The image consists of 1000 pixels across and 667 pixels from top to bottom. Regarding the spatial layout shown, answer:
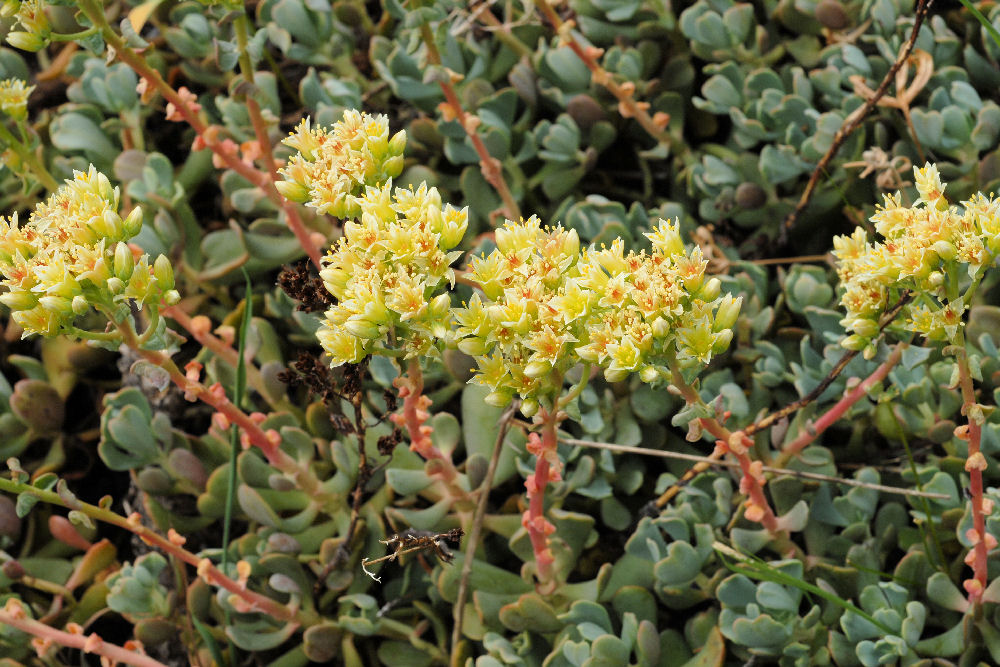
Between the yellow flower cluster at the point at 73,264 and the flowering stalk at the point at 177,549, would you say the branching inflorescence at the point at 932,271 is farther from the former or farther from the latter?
the flowering stalk at the point at 177,549

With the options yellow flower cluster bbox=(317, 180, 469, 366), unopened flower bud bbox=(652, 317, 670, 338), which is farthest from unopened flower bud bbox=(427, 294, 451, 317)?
unopened flower bud bbox=(652, 317, 670, 338)

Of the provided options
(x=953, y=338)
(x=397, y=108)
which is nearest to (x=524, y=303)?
(x=953, y=338)

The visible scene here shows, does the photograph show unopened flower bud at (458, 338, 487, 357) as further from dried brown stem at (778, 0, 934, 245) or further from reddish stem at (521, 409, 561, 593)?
dried brown stem at (778, 0, 934, 245)

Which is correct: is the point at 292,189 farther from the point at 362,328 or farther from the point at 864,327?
the point at 864,327

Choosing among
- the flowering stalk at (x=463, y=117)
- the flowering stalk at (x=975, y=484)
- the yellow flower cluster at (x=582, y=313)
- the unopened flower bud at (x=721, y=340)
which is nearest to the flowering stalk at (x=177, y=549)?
the yellow flower cluster at (x=582, y=313)

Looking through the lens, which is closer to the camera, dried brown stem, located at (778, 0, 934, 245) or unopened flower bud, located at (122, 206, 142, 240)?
unopened flower bud, located at (122, 206, 142, 240)

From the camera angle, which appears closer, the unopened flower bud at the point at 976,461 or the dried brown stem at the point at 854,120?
the unopened flower bud at the point at 976,461

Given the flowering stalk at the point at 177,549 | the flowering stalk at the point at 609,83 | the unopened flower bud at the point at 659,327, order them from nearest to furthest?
the unopened flower bud at the point at 659,327 < the flowering stalk at the point at 177,549 < the flowering stalk at the point at 609,83
